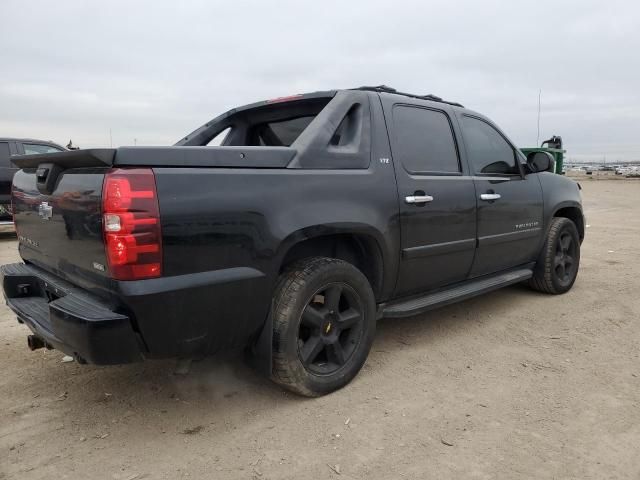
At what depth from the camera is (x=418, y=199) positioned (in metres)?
3.36

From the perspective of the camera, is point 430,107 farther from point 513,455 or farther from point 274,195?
point 513,455

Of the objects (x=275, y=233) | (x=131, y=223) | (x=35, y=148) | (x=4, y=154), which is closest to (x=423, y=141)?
(x=275, y=233)

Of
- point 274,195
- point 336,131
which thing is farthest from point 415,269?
point 274,195

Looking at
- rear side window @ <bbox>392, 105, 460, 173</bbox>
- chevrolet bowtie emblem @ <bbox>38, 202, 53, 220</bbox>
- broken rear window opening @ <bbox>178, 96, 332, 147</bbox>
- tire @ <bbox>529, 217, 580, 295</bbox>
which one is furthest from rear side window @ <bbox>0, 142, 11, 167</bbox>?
tire @ <bbox>529, 217, 580, 295</bbox>

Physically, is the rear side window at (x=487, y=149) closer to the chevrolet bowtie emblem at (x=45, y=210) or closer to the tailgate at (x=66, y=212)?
the tailgate at (x=66, y=212)

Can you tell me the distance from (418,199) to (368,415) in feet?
4.66

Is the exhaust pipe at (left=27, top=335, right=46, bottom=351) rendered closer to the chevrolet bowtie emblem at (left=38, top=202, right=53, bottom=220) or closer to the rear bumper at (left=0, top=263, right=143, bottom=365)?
the rear bumper at (left=0, top=263, right=143, bottom=365)

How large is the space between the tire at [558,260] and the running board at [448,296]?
0.40m

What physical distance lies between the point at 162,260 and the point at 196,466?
955 millimetres

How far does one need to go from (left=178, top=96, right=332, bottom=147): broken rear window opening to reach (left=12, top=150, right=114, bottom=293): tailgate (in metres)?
1.53

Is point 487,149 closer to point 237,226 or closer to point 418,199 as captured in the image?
point 418,199

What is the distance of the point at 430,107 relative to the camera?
3.78 metres

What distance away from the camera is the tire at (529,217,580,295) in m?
4.91

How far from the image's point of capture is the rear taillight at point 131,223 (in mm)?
2156
